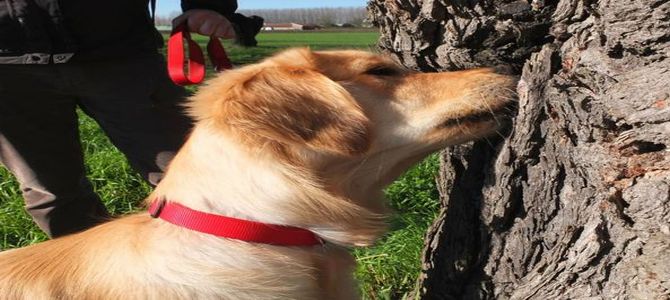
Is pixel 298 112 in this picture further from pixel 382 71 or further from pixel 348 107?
pixel 382 71

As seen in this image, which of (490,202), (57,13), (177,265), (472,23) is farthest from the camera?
(57,13)

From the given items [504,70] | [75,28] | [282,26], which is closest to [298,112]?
[504,70]

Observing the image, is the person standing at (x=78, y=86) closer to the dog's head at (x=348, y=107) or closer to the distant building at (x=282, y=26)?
the dog's head at (x=348, y=107)

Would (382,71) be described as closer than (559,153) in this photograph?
No

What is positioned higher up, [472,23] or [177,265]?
[472,23]

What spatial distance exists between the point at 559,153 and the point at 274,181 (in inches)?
34.6

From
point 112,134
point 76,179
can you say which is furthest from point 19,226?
point 112,134

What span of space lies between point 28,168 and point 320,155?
1.67 metres

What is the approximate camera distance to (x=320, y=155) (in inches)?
83.4

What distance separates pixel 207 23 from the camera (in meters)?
2.70

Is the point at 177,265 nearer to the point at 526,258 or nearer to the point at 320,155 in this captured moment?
the point at 320,155

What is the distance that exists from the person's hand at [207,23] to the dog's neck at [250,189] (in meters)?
0.69

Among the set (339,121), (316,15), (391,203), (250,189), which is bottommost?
(316,15)

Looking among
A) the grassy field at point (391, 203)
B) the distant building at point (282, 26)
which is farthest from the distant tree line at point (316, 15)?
the grassy field at point (391, 203)
